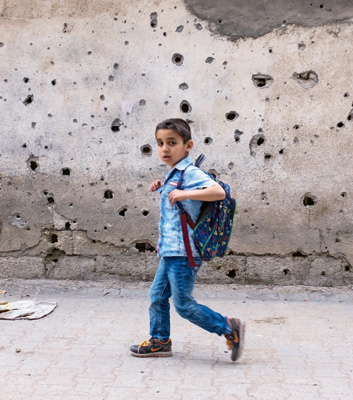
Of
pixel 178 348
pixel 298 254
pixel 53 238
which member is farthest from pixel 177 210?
pixel 53 238

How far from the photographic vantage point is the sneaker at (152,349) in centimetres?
348

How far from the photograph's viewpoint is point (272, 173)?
524 centimetres

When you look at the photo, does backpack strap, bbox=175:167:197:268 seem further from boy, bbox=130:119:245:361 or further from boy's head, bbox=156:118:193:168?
boy's head, bbox=156:118:193:168

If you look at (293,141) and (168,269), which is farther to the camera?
(293,141)

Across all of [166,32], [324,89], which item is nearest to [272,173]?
[324,89]

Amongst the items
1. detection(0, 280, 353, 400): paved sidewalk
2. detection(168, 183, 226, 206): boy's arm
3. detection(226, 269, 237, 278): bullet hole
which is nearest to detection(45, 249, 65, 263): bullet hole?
detection(0, 280, 353, 400): paved sidewalk

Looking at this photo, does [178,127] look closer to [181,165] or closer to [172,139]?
[172,139]

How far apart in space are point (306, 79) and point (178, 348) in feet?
8.99

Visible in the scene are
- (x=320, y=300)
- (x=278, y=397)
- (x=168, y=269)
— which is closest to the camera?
(x=278, y=397)

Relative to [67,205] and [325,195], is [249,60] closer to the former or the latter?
[325,195]

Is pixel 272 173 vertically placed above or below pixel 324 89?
below

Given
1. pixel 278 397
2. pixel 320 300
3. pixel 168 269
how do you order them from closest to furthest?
pixel 278 397 < pixel 168 269 < pixel 320 300

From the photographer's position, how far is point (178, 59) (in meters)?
5.25

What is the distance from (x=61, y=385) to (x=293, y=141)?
3115 mm
